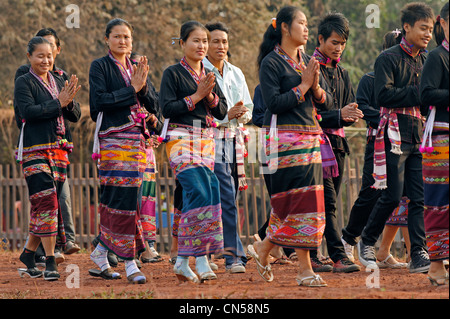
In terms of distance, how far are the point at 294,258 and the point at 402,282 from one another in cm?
204

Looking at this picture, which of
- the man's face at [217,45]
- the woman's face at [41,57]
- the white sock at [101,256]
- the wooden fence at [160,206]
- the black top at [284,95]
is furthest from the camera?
the wooden fence at [160,206]

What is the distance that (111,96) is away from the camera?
6.66 meters

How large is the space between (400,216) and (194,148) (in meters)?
2.34

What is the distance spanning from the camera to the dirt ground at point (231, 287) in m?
5.43

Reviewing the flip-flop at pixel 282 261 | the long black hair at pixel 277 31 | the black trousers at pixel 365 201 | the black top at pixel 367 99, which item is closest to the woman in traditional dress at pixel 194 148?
the long black hair at pixel 277 31

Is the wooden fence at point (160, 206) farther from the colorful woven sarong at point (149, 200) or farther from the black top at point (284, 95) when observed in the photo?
the black top at point (284, 95)

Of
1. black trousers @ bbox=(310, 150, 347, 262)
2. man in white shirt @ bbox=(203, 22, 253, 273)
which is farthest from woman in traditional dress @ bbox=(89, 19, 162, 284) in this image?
black trousers @ bbox=(310, 150, 347, 262)

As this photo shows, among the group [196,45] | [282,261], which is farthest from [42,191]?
[282,261]

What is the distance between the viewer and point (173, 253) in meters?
8.35

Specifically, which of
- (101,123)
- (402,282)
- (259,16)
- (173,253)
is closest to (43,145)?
(101,123)

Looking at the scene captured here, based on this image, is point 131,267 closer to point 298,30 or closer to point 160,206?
point 298,30

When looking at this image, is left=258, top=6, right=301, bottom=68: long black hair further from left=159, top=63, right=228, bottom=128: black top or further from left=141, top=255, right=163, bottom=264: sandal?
left=141, top=255, right=163, bottom=264: sandal

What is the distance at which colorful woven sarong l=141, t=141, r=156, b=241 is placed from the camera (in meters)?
8.72

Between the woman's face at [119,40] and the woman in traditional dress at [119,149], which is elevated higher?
the woman's face at [119,40]
